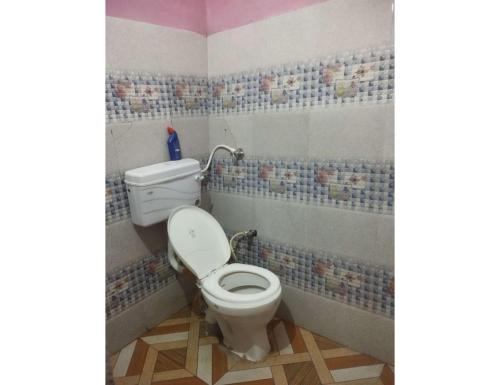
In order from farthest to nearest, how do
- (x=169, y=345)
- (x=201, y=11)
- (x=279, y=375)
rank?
(x=201, y=11)
(x=169, y=345)
(x=279, y=375)

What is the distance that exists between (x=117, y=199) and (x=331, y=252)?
45.3 inches

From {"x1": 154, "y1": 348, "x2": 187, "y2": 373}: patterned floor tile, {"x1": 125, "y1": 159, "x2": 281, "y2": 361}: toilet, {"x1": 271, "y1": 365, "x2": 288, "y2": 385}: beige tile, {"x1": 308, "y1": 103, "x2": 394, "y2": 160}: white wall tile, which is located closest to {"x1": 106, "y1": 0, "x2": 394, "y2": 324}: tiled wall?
{"x1": 308, "y1": 103, "x2": 394, "y2": 160}: white wall tile

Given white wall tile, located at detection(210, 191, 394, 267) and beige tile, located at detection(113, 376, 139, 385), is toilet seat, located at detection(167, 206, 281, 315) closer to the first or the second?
white wall tile, located at detection(210, 191, 394, 267)

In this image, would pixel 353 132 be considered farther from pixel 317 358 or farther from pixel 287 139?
pixel 317 358

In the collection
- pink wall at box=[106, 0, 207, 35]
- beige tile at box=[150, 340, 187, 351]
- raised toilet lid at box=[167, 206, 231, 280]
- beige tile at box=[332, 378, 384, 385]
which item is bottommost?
beige tile at box=[332, 378, 384, 385]

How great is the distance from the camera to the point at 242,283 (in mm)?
1781

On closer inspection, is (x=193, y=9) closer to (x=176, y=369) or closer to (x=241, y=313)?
(x=241, y=313)

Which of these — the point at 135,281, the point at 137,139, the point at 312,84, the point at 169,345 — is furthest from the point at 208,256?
the point at 312,84

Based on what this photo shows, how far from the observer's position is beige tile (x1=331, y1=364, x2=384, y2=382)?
1.53 meters

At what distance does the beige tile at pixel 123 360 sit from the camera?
1572 millimetres

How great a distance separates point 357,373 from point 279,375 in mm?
384

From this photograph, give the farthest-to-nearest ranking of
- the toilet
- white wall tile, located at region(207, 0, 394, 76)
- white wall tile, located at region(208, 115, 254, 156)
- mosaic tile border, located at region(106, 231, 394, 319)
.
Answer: white wall tile, located at region(208, 115, 254, 156)
mosaic tile border, located at region(106, 231, 394, 319)
the toilet
white wall tile, located at region(207, 0, 394, 76)
